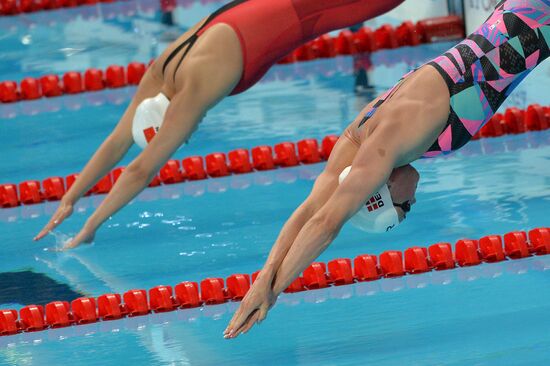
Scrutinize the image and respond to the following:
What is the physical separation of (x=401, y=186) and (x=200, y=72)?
1.64m

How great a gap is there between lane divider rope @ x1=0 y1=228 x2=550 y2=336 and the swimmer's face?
0.95 metres

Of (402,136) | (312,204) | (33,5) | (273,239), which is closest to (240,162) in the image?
(273,239)

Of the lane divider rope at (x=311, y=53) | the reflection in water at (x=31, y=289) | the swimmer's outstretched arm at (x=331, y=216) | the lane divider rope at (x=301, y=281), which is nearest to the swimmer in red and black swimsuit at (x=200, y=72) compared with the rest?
the reflection in water at (x=31, y=289)

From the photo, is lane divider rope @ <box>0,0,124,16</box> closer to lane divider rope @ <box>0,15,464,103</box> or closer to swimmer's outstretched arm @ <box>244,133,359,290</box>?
lane divider rope @ <box>0,15,464,103</box>

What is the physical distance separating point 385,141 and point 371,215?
0.29 metres

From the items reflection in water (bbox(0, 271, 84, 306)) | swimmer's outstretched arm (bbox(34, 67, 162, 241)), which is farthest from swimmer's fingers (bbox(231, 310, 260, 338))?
swimmer's outstretched arm (bbox(34, 67, 162, 241))

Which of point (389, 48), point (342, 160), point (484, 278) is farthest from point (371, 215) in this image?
point (389, 48)

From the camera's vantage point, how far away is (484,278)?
540 centimetres

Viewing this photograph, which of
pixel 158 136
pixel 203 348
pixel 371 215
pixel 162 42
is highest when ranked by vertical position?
pixel 162 42

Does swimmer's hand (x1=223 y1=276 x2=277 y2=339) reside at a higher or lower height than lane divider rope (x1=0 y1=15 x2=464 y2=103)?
lower

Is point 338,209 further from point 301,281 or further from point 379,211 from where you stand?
point 301,281

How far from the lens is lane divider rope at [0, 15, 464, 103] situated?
9.13 meters

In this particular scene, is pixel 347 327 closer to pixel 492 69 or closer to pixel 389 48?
pixel 492 69

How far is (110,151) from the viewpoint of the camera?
6.23 m
